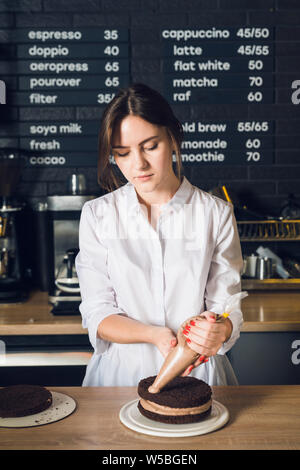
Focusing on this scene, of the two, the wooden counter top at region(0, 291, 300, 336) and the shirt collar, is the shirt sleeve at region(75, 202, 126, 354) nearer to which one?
the shirt collar

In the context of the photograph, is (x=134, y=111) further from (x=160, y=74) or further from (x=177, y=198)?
(x=160, y=74)

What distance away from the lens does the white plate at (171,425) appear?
1104 mm

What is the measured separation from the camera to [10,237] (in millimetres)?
2523

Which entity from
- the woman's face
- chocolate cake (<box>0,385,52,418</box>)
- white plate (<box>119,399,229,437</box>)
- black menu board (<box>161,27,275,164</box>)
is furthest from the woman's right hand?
black menu board (<box>161,27,275,164</box>)

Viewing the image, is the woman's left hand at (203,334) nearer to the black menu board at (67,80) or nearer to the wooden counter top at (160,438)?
the wooden counter top at (160,438)

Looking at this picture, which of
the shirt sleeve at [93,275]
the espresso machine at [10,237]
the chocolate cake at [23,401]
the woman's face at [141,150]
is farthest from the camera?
the espresso machine at [10,237]

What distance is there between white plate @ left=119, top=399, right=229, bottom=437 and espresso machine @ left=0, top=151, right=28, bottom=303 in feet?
4.47

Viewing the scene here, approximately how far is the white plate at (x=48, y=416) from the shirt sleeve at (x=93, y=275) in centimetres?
30

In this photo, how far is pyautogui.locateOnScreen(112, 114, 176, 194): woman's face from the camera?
4.87 feet

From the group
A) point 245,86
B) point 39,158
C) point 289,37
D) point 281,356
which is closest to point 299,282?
point 281,356

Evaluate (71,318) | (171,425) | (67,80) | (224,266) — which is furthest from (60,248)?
(171,425)

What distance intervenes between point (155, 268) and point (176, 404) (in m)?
0.54

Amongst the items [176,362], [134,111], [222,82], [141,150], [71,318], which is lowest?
[71,318]

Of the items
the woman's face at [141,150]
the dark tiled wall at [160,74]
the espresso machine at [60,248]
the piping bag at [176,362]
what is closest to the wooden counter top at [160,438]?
the piping bag at [176,362]
